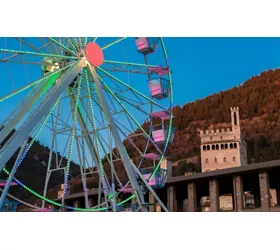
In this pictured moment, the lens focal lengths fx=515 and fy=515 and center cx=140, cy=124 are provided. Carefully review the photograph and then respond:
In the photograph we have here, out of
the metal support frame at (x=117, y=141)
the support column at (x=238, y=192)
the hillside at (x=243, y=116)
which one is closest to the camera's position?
the metal support frame at (x=117, y=141)

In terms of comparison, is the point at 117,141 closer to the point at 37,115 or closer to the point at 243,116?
the point at 37,115

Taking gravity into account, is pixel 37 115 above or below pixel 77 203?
above

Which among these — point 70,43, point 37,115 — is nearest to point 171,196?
point 70,43

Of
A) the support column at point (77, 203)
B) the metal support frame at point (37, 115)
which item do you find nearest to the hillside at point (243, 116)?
the support column at point (77, 203)

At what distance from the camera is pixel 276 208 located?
26.8 meters

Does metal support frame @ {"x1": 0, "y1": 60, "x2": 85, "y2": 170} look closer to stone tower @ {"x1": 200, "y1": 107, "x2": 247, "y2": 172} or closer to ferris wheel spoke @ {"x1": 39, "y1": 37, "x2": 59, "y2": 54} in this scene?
ferris wheel spoke @ {"x1": 39, "y1": 37, "x2": 59, "y2": 54}

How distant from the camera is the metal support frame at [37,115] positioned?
12.7 meters

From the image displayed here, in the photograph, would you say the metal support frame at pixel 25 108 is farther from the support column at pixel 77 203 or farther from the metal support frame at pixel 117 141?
the support column at pixel 77 203

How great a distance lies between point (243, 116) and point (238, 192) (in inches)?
2450

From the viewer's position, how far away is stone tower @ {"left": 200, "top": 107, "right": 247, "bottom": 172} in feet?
227

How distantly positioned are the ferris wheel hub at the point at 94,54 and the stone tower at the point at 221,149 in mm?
53466

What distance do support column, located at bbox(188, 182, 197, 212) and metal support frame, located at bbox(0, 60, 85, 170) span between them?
1588 centimetres

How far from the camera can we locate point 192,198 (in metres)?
30.2
